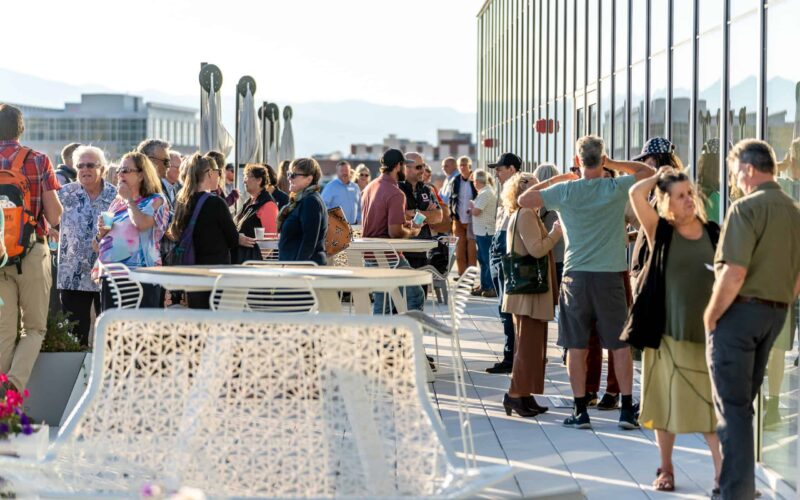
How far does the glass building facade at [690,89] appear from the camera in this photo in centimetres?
704

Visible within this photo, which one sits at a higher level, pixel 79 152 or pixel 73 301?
pixel 79 152

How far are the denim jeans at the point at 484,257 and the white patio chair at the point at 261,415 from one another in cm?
1205

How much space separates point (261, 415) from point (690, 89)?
691cm

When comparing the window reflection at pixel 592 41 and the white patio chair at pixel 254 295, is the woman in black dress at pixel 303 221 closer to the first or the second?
the white patio chair at pixel 254 295

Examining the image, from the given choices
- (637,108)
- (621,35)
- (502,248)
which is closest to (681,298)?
(502,248)

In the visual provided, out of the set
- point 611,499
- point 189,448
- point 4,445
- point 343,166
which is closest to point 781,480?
point 611,499

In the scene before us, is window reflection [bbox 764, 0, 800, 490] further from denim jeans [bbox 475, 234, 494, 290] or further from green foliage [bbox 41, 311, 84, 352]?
denim jeans [bbox 475, 234, 494, 290]

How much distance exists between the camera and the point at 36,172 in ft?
27.3

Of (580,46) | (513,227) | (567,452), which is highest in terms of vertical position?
(580,46)

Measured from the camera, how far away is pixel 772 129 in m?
7.99

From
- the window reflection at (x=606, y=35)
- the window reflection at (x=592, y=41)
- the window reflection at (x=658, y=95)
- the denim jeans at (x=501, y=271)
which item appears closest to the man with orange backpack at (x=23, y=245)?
the denim jeans at (x=501, y=271)

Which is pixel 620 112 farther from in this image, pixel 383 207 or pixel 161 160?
pixel 161 160

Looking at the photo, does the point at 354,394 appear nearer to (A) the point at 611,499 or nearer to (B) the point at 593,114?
(A) the point at 611,499

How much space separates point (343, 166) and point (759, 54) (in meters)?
10.1
